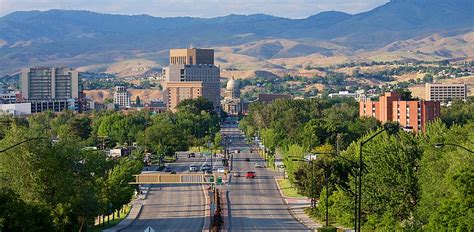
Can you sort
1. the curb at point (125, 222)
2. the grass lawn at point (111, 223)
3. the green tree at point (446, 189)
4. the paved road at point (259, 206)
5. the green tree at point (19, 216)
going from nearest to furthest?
the green tree at point (19, 216) → the green tree at point (446, 189) → the curb at point (125, 222) → the grass lawn at point (111, 223) → the paved road at point (259, 206)

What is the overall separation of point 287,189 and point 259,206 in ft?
58.5

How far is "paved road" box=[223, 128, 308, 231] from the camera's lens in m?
81.5

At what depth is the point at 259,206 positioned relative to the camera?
9894 cm

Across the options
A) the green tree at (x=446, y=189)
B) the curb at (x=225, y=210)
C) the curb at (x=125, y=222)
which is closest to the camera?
the green tree at (x=446, y=189)

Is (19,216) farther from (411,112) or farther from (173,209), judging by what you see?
(411,112)

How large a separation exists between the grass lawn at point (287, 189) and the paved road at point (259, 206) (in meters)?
0.80

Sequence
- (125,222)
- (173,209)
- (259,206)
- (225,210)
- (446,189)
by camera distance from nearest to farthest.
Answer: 1. (446,189)
2. (125,222)
3. (225,210)
4. (173,209)
5. (259,206)

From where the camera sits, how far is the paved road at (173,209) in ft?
273

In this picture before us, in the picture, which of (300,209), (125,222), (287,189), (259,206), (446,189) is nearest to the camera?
(446,189)

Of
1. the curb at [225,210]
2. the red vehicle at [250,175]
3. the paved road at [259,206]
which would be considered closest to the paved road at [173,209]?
the curb at [225,210]

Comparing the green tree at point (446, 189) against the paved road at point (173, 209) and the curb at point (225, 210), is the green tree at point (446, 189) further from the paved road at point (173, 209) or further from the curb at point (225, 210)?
the paved road at point (173, 209)

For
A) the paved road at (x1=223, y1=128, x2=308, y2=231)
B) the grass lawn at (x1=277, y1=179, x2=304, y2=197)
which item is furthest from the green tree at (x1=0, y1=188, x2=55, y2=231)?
the grass lawn at (x1=277, y1=179, x2=304, y2=197)

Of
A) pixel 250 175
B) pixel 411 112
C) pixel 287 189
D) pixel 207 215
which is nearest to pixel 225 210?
pixel 207 215

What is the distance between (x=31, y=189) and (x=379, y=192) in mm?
21322
